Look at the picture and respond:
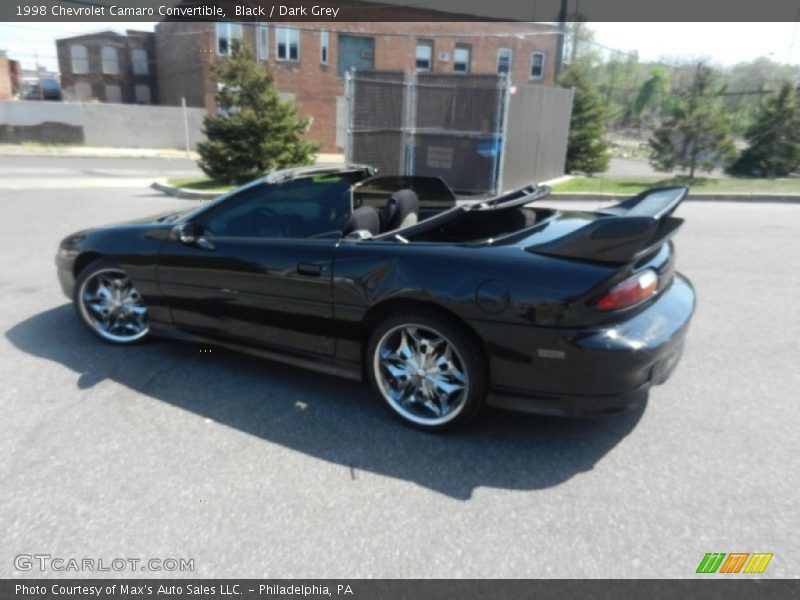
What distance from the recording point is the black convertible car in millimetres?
2805

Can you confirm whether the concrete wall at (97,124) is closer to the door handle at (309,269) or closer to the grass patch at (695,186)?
the grass patch at (695,186)

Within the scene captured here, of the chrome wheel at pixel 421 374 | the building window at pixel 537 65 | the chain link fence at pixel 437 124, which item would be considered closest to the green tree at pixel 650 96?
the building window at pixel 537 65

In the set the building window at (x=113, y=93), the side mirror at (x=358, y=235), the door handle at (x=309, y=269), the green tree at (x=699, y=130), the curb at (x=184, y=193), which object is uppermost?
the building window at (x=113, y=93)

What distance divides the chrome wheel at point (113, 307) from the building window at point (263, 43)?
31369 millimetres

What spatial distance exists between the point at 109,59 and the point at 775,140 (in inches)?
1657

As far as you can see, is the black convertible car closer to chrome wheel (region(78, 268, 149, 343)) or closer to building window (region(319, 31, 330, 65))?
chrome wheel (region(78, 268, 149, 343))

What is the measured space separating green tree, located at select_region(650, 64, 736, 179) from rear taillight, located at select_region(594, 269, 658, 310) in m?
17.0

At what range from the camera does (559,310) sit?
2.79 meters

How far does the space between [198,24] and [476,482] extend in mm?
36712

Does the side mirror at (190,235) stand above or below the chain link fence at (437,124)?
below

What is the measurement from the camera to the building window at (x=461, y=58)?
121 feet

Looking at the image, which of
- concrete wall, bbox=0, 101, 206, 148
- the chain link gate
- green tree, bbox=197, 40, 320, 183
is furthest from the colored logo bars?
concrete wall, bbox=0, 101, 206, 148

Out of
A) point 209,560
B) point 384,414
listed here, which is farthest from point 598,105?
point 209,560
